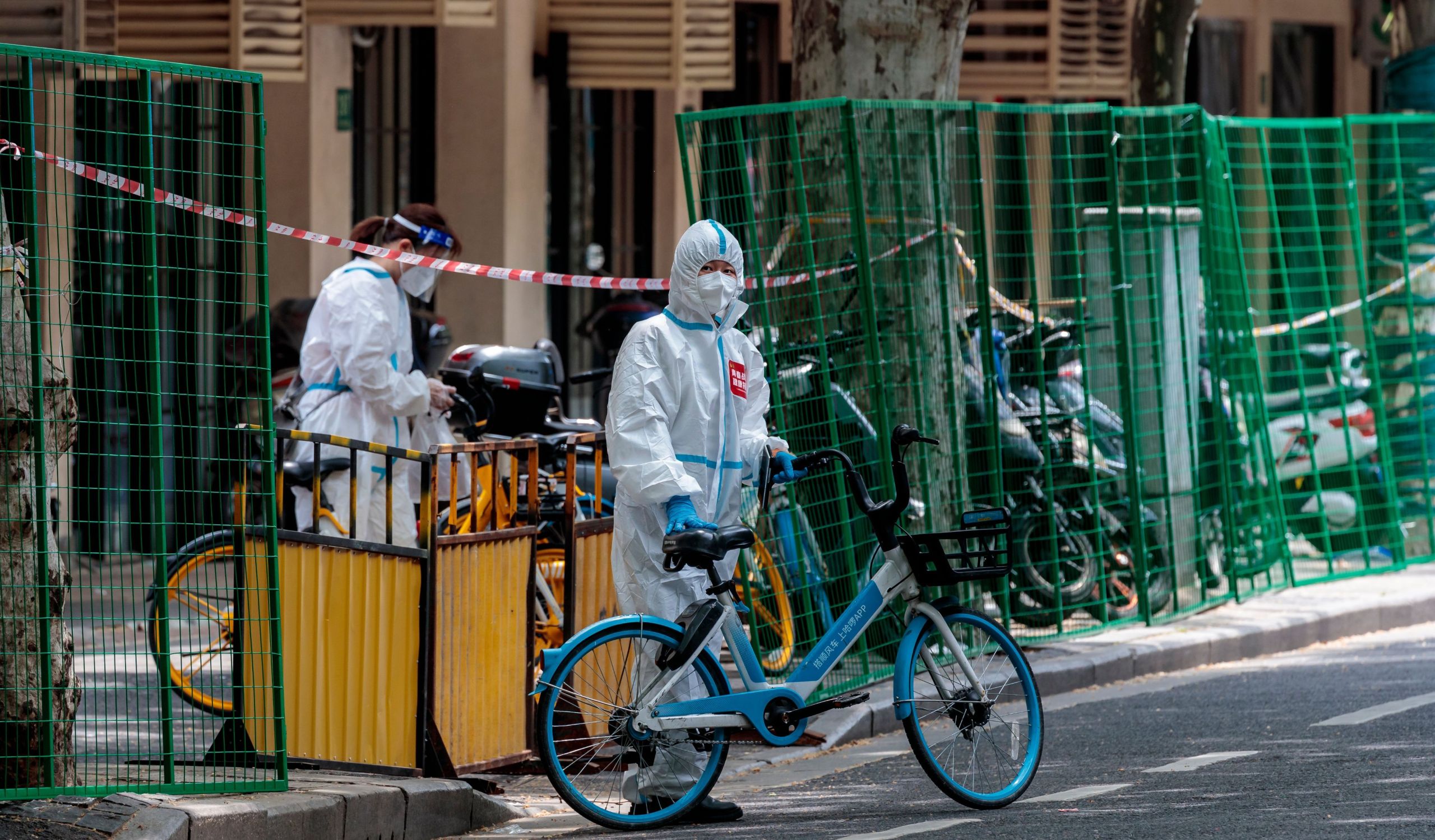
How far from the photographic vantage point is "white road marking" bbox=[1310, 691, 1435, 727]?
7.61 metres

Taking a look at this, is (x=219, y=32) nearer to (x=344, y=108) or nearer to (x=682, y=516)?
(x=344, y=108)

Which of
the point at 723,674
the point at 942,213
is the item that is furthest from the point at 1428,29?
the point at 723,674

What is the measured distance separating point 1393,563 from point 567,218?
660 centimetres

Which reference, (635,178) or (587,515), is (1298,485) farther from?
(635,178)

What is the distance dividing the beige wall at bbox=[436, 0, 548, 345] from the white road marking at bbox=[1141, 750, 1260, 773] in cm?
783

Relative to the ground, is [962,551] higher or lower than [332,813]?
higher

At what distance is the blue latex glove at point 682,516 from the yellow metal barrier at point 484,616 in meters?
0.80

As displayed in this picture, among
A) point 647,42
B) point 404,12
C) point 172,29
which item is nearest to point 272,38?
point 172,29

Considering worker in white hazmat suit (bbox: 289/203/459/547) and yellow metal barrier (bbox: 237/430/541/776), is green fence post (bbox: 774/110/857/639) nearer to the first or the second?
worker in white hazmat suit (bbox: 289/203/459/547)

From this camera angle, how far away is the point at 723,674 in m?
6.28

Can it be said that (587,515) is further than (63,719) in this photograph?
Yes

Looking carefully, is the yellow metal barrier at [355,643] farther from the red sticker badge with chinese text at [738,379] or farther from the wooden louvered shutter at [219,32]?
the wooden louvered shutter at [219,32]

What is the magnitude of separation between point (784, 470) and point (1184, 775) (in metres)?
1.68

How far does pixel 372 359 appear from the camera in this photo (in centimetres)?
816
